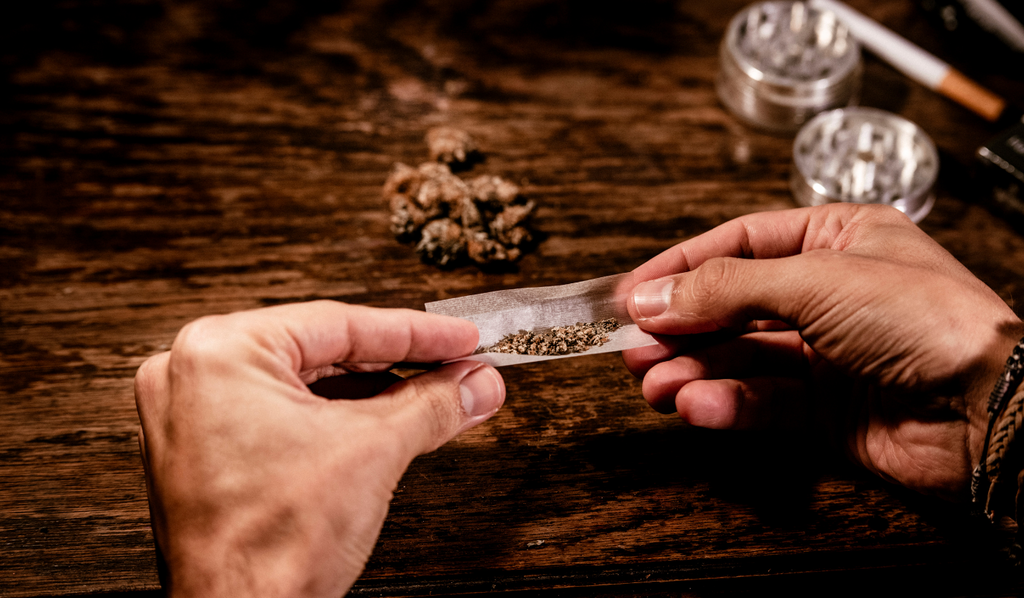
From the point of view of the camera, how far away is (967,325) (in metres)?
0.87

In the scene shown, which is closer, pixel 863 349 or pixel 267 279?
pixel 863 349

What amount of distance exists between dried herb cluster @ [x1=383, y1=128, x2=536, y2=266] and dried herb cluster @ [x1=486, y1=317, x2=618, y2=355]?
0.28 metres

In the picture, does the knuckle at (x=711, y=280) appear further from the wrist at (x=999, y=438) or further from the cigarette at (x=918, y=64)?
the cigarette at (x=918, y=64)

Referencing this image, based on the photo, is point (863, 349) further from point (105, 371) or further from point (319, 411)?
point (105, 371)

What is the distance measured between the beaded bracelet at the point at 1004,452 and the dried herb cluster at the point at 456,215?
0.85 meters

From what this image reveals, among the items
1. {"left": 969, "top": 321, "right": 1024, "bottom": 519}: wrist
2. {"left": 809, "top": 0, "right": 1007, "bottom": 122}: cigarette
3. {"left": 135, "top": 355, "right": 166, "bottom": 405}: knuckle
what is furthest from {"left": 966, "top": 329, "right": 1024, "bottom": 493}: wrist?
{"left": 135, "top": 355, "right": 166, "bottom": 405}: knuckle

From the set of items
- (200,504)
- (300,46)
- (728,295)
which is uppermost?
(300,46)

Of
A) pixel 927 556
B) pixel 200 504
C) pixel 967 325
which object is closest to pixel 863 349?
pixel 967 325

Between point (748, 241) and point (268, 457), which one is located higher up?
point (748, 241)

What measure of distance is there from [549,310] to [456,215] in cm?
37

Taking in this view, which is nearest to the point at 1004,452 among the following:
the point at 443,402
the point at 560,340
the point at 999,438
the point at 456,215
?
the point at 999,438

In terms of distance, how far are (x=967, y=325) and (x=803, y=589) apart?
51 cm

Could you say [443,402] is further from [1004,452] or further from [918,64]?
[918,64]

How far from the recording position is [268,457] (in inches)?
29.3
